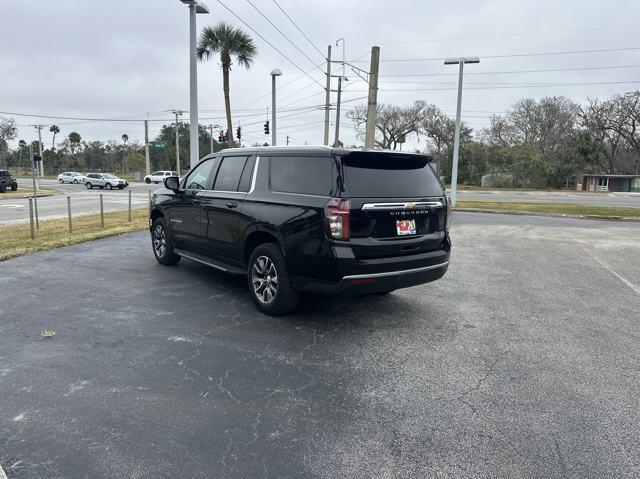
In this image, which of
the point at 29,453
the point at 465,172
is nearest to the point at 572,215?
the point at 29,453

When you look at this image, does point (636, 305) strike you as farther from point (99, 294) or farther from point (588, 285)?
point (99, 294)

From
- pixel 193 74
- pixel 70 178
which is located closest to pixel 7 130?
pixel 70 178

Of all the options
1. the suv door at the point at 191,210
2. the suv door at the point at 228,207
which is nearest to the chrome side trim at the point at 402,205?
the suv door at the point at 228,207

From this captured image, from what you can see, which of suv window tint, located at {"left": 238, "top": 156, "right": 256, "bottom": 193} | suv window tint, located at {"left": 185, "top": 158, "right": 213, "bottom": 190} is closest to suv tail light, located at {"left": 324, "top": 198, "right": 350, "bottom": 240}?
suv window tint, located at {"left": 238, "top": 156, "right": 256, "bottom": 193}

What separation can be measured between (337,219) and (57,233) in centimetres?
966

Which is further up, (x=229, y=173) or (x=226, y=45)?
(x=226, y=45)

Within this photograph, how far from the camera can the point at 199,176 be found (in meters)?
6.73

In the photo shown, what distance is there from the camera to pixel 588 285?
22.7 ft

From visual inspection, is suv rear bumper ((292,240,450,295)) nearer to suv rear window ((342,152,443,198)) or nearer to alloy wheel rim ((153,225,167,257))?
suv rear window ((342,152,443,198))

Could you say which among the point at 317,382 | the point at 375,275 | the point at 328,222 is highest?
the point at 328,222

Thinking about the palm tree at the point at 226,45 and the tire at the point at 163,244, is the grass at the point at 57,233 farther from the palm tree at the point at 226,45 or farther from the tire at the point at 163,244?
the palm tree at the point at 226,45

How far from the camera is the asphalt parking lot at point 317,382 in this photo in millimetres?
2678

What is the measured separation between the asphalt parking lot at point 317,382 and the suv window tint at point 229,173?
139 cm

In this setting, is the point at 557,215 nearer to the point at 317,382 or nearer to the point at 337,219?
the point at 337,219
